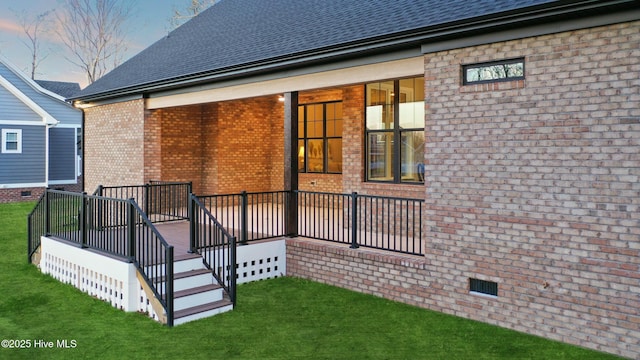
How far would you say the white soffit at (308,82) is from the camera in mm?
7738

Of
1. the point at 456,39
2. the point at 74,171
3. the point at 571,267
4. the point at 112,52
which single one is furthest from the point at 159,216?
the point at 112,52

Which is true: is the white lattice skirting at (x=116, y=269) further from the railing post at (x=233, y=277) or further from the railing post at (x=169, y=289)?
the railing post at (x=233, y=277)

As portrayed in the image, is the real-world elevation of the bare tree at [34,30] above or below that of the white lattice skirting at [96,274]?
above

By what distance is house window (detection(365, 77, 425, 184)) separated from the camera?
973cm

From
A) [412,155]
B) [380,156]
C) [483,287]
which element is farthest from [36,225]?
[483,287]

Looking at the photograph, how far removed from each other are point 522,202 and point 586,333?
5.35 ft

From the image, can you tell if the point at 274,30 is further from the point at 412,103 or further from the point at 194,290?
the point at 194,290

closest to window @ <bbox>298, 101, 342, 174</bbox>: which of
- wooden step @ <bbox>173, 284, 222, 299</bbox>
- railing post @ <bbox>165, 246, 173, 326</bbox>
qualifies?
wooden step @ <bbox>173, 284, 222, 299</bbox>

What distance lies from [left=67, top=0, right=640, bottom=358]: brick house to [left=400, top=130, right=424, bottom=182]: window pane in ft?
0.07

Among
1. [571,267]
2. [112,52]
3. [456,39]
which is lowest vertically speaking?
[571,267]

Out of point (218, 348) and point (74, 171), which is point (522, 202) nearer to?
point (218, 348)

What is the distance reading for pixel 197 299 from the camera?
7027 mm

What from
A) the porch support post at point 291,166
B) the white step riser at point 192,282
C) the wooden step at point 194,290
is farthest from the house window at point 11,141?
the wooden step at point 194,290

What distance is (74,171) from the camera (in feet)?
85.8
